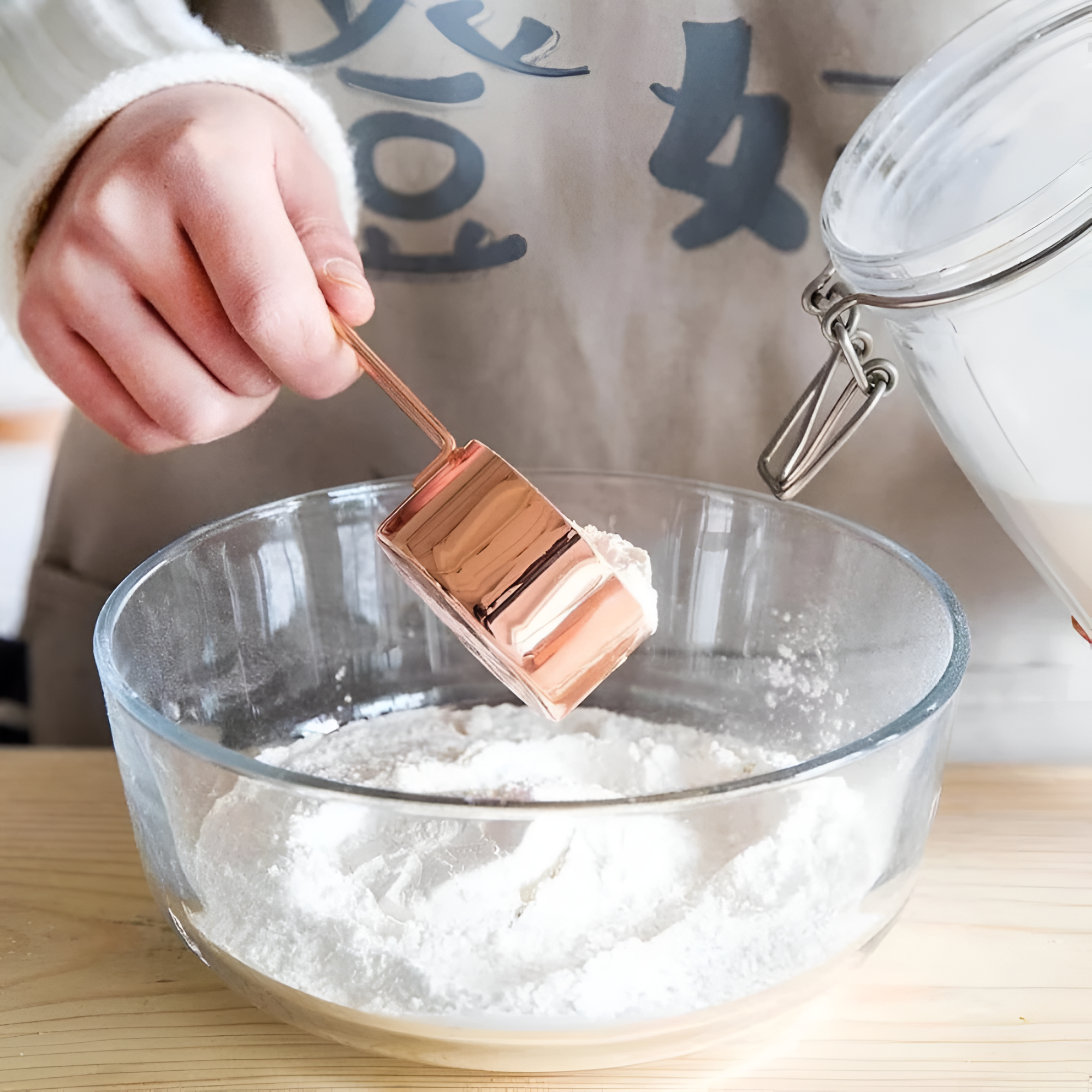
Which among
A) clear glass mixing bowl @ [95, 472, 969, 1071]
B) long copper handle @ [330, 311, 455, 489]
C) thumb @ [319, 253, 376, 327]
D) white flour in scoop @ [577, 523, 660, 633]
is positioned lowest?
clear glass mixing bowl @ [95, 472, 969, 1071]

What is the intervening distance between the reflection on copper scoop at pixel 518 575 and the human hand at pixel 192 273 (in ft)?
0.28

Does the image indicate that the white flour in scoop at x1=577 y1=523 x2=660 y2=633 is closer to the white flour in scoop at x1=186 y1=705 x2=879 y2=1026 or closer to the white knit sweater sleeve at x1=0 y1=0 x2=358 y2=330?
the white flour in scoop at x1=186 y1=705 x2=879 y2=1026

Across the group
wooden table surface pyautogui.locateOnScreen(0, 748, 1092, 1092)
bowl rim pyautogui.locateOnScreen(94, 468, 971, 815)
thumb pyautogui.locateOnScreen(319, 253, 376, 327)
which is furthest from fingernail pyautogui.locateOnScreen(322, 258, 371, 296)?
wooden table surface pyautogui.locateOnScreen(0, 748, 1092, 1092)

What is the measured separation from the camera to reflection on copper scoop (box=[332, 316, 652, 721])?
0.36 metres

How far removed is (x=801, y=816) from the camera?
35cm

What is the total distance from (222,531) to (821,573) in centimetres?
27

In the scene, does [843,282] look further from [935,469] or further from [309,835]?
[309,835]

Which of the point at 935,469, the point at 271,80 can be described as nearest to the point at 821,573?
the point at 935,469

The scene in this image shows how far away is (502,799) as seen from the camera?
338 millimetres

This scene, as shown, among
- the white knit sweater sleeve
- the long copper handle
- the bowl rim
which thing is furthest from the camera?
the white knit sweater sleeve

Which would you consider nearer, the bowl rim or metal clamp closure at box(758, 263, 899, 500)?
the bowl rim

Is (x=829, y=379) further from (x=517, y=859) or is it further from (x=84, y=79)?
(x=84, y=79)

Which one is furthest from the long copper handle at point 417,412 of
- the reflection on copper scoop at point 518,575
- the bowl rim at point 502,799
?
the bowl rim at point 502,799

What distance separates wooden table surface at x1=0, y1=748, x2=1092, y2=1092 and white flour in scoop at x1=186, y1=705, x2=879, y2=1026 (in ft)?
0.19
